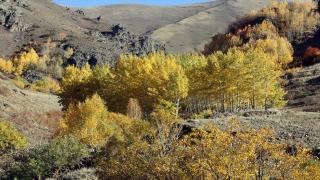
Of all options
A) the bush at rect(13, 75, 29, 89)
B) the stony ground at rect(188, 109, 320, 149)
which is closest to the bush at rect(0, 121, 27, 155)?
the stony ground at rect(188, 109, 320, 149)

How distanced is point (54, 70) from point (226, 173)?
128137 millimetres

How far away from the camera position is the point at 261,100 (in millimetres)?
40781

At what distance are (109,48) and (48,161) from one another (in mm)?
142189

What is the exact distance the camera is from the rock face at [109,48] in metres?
144

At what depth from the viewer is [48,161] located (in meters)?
22.2

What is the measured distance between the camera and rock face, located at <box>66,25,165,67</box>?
143625mm

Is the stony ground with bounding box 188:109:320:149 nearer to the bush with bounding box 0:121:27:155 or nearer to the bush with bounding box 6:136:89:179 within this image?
the bush with bounding box 6:136:89:179

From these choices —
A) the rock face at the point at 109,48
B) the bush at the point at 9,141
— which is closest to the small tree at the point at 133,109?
the bush at the point at 9,141

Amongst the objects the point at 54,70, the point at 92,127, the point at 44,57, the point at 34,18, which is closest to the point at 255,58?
the point at 92,127

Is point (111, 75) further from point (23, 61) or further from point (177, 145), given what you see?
point (23, 61)

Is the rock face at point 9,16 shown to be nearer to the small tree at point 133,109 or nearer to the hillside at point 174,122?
the hillside at point 174,122

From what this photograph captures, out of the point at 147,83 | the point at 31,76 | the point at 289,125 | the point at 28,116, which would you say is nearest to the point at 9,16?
the point at 31,76

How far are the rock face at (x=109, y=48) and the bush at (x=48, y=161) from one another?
118 m

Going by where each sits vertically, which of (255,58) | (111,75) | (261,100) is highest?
(255,58)
